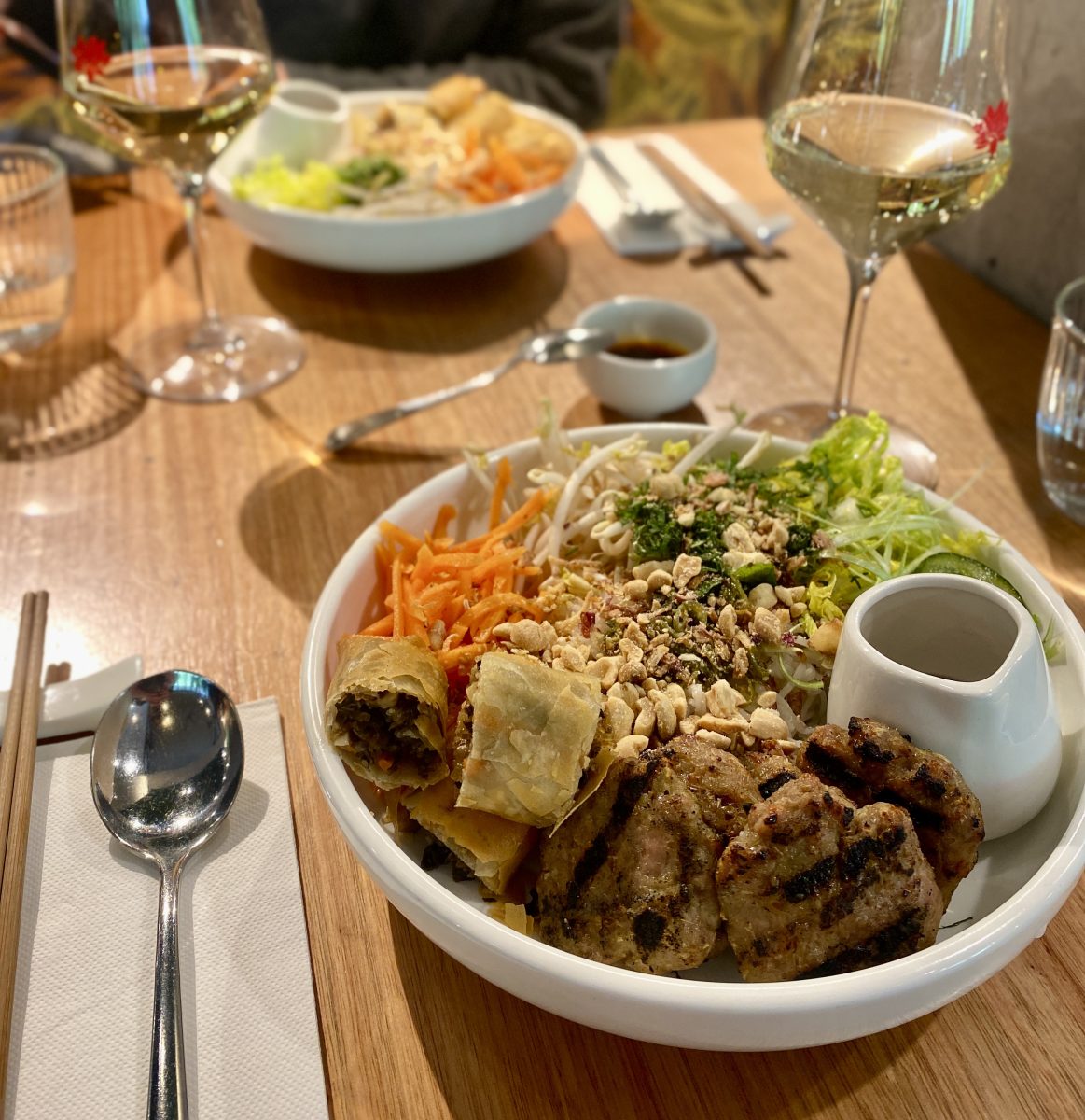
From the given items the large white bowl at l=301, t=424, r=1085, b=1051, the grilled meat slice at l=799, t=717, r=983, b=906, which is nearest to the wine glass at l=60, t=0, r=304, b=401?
the large white bowl at l=301, t=424, r=1085, b=1051

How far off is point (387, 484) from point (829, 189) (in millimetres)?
815

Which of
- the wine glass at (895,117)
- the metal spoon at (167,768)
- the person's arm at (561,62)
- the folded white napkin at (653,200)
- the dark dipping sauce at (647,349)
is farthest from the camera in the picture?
the person's arm at (561,62)

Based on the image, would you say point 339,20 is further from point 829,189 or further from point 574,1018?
point 574,1018

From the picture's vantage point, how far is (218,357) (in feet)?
→ 6.48

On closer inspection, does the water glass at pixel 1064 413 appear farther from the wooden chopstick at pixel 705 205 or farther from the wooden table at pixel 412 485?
the wooden chopstick at pixel 705 205

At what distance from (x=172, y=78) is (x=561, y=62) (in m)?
2.37

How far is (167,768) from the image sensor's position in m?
1.08

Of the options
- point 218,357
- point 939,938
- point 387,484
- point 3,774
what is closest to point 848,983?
point 939,938

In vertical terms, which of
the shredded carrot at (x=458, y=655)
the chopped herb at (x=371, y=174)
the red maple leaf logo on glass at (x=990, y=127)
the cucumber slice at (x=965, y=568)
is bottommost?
the shredded carrot at (x=458, y=655)

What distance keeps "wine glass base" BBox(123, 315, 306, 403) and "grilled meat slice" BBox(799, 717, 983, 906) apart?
137 cm

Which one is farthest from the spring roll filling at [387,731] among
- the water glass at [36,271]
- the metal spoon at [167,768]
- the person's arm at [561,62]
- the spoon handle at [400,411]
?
the person's arm at [561,62]

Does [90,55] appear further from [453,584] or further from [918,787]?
[918,787]

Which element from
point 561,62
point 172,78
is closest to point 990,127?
point 172,78

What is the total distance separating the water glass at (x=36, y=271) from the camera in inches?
77.0
